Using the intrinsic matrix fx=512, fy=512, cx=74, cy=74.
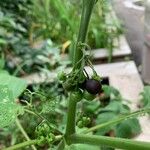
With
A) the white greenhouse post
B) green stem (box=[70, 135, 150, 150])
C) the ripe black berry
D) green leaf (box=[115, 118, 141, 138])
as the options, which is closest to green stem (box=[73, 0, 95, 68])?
the ripe black berry

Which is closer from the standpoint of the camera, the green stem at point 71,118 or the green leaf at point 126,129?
the green stem at point 71,118

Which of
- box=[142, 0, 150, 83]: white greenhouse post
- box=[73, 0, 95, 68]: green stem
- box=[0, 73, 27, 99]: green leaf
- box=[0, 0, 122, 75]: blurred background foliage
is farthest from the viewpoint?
box=[0, 0, 122, 75]: blurred background foliage

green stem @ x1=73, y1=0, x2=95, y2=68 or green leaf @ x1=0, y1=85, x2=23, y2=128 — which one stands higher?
green stem @ x1=73, y1=0, x2=95, y2=68

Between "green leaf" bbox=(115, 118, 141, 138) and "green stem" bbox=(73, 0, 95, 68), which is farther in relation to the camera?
"green leaf" bbox=(115, 118, 141, 138)

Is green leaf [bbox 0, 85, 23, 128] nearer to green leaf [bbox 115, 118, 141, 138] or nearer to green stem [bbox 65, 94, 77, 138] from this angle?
green stem [bbox 65, 94, 77, 138]

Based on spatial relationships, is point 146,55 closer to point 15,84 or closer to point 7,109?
point 15,84

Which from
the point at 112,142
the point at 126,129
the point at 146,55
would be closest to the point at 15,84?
the point at 112,142

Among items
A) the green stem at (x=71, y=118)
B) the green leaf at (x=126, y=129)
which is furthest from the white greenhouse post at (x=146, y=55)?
the green stem at (x=71, y=118)

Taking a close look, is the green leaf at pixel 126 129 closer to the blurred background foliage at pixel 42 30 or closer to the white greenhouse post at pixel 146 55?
the white greenhouse post at pixel 146 55

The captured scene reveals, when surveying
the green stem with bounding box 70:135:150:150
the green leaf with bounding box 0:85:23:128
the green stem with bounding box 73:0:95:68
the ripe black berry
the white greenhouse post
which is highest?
the green stem with bounding box 73:0:95:68
